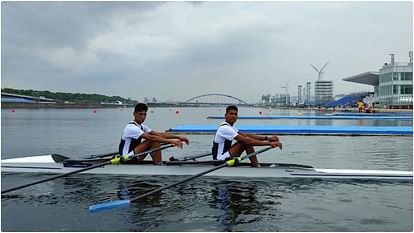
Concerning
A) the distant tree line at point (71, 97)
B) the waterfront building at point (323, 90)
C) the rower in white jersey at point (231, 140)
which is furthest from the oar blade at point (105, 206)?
the waterfront building at point (323, 90)

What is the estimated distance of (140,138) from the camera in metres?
8.52

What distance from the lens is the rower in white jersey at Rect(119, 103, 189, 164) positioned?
8323 millimetres

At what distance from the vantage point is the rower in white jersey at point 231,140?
8156mm

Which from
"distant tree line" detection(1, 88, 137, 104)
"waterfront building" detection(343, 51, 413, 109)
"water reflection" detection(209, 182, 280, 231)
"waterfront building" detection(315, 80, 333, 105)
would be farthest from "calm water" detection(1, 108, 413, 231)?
"waterfront building" detection(315, 80, 333, 105)

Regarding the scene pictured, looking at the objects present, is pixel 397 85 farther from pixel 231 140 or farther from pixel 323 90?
pixel 323 90

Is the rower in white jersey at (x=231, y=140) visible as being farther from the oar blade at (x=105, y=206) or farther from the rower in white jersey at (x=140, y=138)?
the oar blade at (x=105, y=206)

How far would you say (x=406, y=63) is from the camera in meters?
73.2

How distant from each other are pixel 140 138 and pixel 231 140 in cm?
185

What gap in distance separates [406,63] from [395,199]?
73865 millimetres

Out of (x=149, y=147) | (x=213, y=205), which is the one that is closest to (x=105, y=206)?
(x=213, y=205)

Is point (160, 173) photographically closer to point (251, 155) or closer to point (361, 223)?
point (251, 155)

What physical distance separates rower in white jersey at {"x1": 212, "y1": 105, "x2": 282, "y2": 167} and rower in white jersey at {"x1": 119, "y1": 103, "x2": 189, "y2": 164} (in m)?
0.68

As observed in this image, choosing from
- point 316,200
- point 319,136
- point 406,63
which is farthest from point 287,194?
point 406,63

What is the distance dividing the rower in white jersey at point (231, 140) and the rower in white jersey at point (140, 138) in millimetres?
676
